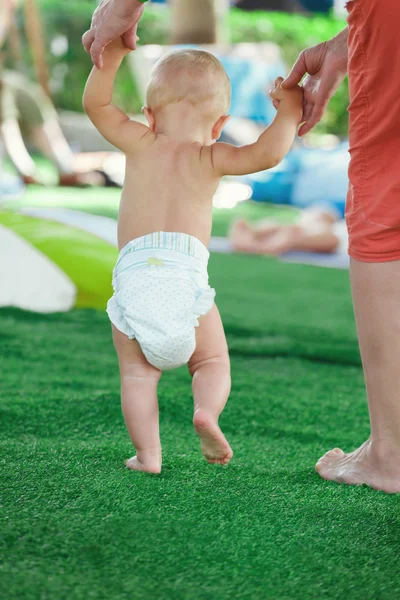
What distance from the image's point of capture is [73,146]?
13000mm

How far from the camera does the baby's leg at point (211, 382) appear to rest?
1802 millimetres

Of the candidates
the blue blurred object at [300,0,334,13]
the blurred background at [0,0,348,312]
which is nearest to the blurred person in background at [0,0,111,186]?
the blurred background at [0,0,348,312]

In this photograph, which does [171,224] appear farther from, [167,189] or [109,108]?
[109,108]

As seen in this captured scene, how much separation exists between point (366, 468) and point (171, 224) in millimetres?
700

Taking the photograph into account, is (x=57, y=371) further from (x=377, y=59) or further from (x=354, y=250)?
(x=377, y=59)

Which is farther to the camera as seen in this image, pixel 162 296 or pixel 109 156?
pixel 109 156

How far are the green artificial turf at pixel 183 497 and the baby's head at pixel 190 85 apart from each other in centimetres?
80

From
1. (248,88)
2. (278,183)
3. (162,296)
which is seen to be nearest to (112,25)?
(162,296)

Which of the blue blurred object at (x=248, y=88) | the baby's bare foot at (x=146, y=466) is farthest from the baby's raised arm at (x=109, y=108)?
the blue blurred object at (x=248, y=88)

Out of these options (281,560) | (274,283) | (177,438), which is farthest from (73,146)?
(281,560)

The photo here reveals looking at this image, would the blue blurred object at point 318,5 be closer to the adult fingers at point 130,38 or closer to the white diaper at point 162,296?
the adult fingers at point 130,38

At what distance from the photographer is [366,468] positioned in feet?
6.37

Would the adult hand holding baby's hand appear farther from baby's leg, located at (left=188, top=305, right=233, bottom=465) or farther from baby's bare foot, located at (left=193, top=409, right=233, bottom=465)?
baby's bare foot, located at (left=193, top=409, right=233, bottom=465)

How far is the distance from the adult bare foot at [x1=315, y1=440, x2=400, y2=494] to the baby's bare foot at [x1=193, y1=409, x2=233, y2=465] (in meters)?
0.26
